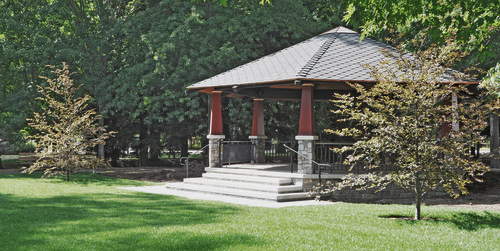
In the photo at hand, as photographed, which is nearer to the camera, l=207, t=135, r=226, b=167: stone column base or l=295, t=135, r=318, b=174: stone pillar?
l=295, t=135, r=318, b=174: stone pillar

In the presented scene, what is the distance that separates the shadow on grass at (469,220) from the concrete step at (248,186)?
3621mm

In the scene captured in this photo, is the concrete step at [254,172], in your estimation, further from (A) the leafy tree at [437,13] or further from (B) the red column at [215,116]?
(A) the leafy tree at [437,13]

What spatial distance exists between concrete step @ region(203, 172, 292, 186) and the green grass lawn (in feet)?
8.02

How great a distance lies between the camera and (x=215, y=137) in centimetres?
1525

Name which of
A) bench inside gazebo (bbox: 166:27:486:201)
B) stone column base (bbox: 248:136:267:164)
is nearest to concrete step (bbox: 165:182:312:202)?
bench inside gazebo (bbox: 166:27:486:201)

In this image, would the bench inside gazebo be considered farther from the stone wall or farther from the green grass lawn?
the green grass lawn

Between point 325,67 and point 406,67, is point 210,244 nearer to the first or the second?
point 406,67

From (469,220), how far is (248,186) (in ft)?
19.9

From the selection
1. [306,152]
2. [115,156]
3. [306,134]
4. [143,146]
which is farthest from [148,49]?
[306,152]

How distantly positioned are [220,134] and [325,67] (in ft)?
14.6

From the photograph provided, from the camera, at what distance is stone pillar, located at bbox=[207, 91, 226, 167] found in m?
15.3

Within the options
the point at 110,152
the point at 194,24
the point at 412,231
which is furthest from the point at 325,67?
the point at 110,152

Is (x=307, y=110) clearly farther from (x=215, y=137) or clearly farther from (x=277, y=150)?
(x=277, y=150)

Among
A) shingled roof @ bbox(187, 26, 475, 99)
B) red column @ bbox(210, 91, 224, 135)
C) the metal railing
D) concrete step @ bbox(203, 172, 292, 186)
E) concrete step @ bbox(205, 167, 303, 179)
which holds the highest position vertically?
shingled roof @ bbox(187, 26, 475, 99)
